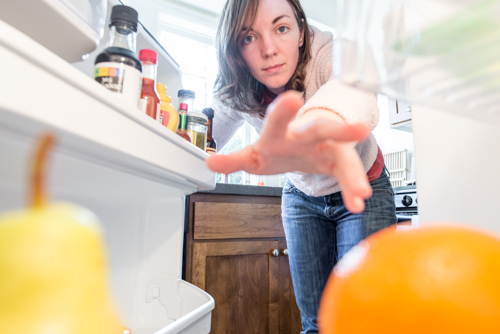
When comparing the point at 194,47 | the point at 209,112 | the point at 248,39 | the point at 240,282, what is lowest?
the point at 240,282

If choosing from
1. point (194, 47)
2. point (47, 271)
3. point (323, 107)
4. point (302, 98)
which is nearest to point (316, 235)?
point (302, 98)

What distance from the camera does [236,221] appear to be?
146cm

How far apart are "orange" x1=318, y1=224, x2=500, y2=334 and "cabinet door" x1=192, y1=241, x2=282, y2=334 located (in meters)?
1.25

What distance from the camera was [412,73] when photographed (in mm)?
255

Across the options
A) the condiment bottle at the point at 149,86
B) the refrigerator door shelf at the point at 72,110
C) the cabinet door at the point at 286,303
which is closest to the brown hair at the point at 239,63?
the condiment bottle at the point at 149,86

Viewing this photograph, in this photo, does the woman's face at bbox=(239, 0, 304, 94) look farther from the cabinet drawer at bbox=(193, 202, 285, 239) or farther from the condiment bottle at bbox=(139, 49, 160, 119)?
the cabinet drawer at bbox=(193, 202, 285, 239)

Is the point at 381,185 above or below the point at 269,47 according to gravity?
below

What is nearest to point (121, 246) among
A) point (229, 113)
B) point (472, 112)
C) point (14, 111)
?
point (229, 113)

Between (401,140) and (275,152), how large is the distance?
3166 millimetres

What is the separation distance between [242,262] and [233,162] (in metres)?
1.24

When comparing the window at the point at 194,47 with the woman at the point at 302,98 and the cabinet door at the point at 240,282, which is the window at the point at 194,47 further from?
the woman at the point at 302,98

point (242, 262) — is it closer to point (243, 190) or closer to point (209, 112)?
point (243, 190)

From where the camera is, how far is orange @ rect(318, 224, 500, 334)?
0.12 metres

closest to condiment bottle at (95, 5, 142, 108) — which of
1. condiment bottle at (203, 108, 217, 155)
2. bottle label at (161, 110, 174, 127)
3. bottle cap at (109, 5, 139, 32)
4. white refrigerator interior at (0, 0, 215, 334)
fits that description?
bottle cap at (109, 5, 139, 32)
